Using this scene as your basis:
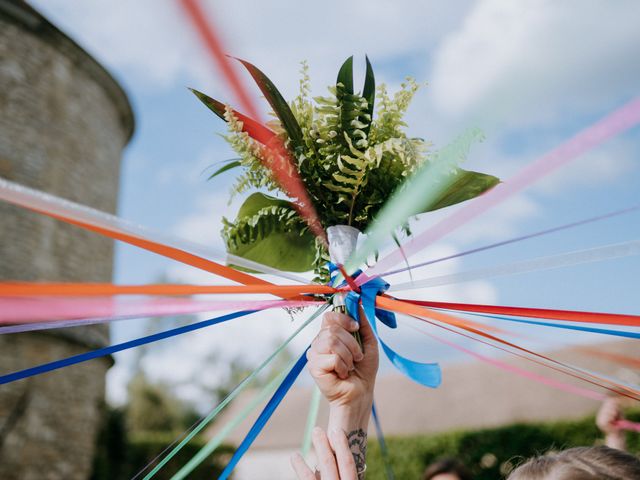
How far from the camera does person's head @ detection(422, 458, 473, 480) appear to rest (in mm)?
4129

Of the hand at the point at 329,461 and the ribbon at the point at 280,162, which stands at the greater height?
the ribbon at the point at 280,162

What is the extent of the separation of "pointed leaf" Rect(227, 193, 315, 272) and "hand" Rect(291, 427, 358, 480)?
0.79m

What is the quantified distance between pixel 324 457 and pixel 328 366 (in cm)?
28

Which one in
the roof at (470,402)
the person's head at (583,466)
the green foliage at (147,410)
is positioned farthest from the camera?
the green foliage at (147,410)

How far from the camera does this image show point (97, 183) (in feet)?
38.0

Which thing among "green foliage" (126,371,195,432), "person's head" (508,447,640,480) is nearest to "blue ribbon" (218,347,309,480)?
"person's head" (508,447,640,480)

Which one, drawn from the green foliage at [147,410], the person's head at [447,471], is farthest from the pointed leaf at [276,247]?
the green foliage at [147,410]

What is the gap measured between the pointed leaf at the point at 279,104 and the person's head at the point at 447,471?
2.93m

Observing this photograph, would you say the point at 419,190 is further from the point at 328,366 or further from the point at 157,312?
the point at 157,312

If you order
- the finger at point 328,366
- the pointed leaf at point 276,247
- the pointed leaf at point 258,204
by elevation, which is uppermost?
the pointed leaf at point 258,204

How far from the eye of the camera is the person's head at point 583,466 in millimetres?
1341

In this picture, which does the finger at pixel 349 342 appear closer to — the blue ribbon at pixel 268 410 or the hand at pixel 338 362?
the hand at pixel 338 362

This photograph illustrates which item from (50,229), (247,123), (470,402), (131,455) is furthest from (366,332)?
(470,402)

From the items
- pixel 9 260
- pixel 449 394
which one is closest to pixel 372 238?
pixel 9 260
